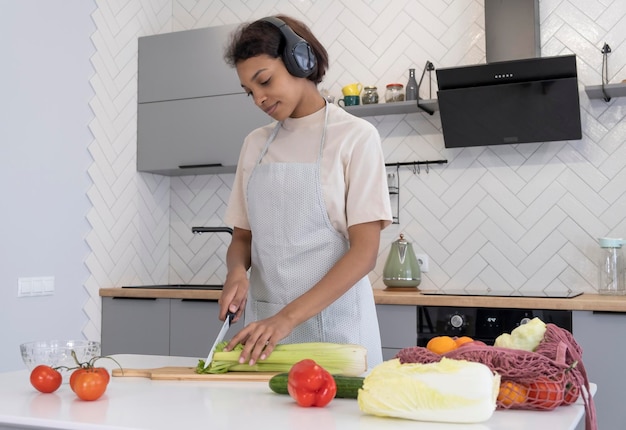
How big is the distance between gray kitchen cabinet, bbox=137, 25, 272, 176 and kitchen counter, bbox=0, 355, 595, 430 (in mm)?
2372

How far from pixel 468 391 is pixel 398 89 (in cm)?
257

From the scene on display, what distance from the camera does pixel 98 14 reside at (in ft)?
12.4

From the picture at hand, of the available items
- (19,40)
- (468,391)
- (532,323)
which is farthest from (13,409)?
(19,40)

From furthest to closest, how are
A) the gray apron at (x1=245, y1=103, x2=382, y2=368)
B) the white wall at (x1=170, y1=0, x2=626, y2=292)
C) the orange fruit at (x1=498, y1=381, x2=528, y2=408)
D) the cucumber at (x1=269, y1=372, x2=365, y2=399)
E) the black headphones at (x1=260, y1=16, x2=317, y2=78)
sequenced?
the white wall at (x1=170, y1=0, x2=626, y2=292)
the gray apron at (x1=245, y1=103, x2=382, y2=368)
the black headphones at (x1=260, y1=16, x2=317, y2=78)
the cucumber at (x1=269, y1=372, x2=365, y2=399)
the orange fruit at (x1=498, y1=381, x2=528, y2=408)

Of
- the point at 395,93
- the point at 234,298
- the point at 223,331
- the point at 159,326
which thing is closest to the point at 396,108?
the point at 395,93

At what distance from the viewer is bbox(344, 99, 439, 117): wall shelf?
3.49 meters

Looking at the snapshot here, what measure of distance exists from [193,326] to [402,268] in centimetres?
104

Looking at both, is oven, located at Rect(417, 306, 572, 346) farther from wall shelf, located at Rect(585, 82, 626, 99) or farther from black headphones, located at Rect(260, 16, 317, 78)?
black headphones, located at Rect(260, 16, 317, 78)

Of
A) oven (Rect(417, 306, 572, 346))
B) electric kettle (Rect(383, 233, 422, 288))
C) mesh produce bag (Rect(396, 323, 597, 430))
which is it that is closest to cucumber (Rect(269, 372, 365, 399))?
mesh produce bag (Rect(396, 323, 597, 430))

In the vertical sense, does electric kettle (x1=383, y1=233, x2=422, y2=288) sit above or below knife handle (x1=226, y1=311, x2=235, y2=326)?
above

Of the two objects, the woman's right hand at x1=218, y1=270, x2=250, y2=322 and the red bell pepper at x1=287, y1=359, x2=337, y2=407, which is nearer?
the red bell pepper at x1=287, y1=359, x2=337, y2=407

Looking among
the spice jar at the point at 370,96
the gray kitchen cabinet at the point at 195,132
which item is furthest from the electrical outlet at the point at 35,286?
the spice jar at the point at 370,96

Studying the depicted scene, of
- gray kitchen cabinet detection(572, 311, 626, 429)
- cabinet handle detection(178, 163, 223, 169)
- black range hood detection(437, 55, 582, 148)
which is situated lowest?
gray kitchen cabinet detection(572, 311, 626, 429)

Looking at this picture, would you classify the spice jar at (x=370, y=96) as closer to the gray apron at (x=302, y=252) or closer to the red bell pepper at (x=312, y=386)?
the gray apron at (x=302, y=252)
